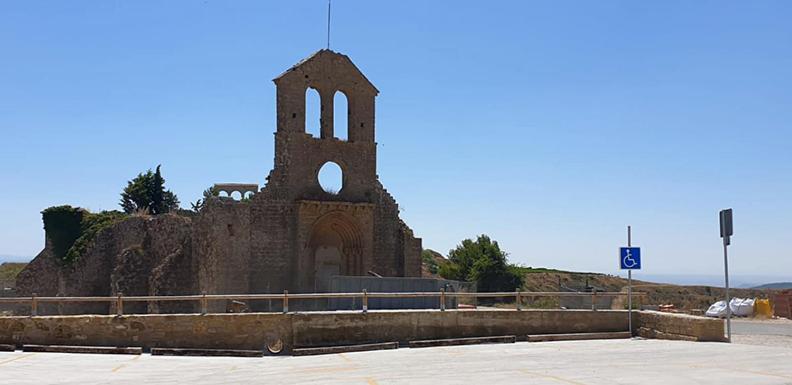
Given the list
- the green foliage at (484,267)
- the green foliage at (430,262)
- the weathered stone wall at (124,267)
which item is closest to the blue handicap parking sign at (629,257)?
the weathered stone wall at (124,267)

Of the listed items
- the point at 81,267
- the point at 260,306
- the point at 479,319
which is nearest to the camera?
the point at 479,319

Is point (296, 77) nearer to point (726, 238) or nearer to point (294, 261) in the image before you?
point (294, 261)

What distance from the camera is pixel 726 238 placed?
18406mm

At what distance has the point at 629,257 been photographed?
64.9ft

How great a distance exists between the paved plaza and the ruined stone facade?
537 inches

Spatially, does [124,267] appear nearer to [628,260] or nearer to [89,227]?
[89,227]

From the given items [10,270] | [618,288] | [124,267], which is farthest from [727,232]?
[10,270]

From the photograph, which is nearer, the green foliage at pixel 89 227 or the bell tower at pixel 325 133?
the bell tower at pixel 325 133

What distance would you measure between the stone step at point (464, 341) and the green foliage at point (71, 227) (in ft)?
85.5

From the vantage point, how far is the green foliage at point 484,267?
47.2 meters

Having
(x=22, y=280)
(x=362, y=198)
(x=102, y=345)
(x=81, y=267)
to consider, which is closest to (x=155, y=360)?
(x=102, y=345)

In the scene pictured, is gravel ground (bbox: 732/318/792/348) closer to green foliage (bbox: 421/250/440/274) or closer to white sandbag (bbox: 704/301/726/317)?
white sandbag (bbox: 704/301/726/317)

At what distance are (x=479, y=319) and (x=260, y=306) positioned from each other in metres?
11.0

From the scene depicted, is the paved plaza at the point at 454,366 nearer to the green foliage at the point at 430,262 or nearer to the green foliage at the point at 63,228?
the green foliage at the point at 63,228
